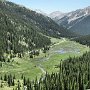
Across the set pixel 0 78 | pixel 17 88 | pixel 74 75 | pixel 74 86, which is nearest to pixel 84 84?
pixel 74 86

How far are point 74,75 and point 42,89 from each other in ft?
110

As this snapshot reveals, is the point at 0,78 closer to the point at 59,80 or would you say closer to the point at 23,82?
the point at 23,82

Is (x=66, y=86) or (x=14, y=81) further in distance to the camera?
(x=14, y=81)

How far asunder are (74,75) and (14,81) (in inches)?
1538

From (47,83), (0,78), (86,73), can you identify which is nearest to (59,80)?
(47,83)

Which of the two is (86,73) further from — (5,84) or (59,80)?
(5,84)

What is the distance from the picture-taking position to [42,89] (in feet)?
541

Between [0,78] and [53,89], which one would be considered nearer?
[53,89]

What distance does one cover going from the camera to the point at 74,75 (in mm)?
191125

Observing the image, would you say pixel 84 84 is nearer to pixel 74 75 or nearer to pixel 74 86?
pixel 74 86

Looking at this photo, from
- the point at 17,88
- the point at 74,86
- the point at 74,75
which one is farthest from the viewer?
the point at 74,75

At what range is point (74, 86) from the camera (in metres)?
165

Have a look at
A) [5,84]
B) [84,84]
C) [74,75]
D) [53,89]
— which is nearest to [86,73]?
[74,75]

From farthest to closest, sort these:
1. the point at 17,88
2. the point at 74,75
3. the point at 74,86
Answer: the point at 74,75, the point at 17,88, the point at 74,86
